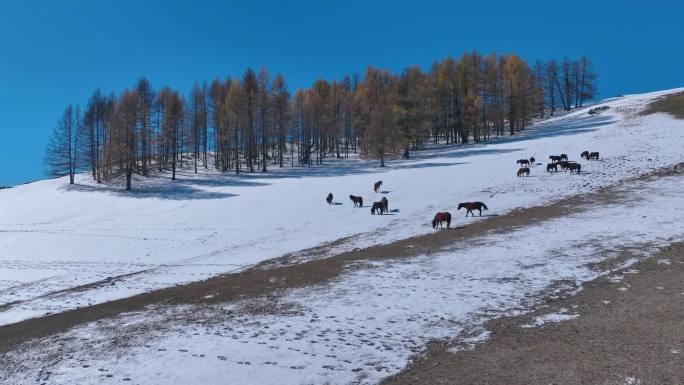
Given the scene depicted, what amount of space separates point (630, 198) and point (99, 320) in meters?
27.5

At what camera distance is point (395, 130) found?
58.0 metres

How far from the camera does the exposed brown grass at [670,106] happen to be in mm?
58244

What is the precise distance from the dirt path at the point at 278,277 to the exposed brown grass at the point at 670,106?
138 ft

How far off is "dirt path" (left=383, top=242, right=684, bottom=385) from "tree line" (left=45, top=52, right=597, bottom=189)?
153 feet

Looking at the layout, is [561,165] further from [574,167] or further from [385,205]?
[385,205]

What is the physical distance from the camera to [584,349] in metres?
9.39

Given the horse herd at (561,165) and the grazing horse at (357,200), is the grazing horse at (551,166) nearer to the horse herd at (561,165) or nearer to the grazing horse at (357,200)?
the horse herd at (561,165)

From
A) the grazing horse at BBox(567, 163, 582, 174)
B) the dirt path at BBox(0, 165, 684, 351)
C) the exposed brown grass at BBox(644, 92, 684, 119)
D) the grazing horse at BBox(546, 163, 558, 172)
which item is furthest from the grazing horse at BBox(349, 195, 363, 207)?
the exposed brown grass at BBox(644, 92, 684, 119)

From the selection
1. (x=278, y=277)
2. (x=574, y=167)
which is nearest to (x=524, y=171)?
(x=574, y=167)

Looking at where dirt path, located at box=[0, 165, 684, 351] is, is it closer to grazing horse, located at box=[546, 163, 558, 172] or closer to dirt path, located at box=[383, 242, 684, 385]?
dirt path, located at box=[383, 242, 684, 385]

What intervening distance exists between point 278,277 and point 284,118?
50.9m

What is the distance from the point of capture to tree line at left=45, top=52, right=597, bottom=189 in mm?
58312

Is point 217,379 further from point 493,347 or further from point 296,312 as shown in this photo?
point 493,347

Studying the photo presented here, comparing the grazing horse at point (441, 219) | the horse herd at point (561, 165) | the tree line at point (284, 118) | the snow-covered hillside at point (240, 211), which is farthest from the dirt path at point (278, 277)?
the tree line at point (284, 118)
